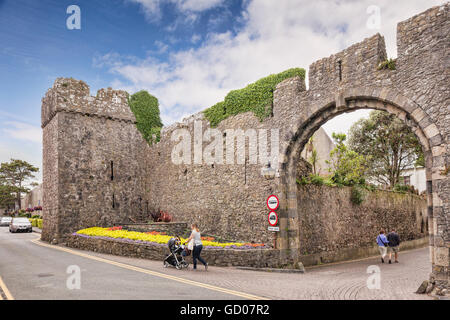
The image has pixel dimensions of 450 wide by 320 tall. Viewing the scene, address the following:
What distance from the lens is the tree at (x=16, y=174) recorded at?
51781mm

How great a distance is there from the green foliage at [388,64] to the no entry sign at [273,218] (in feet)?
18.6

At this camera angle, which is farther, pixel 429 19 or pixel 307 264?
pixel 307 264

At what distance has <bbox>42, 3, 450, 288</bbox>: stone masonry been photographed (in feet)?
27.6

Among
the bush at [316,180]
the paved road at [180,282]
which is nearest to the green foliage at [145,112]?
the paved road at [180,282]

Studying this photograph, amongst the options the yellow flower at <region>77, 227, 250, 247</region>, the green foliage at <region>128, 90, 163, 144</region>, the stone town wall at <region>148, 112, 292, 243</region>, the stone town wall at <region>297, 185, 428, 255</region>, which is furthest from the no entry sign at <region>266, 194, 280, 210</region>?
the green foliage at <region>128, 90, 163, 144</region>

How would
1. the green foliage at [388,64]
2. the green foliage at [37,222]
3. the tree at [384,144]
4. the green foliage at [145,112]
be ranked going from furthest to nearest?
the green foliage at [37,222] < the tree at [384,144] < the green foliage at [145,112] < the green foliage at [388,64]

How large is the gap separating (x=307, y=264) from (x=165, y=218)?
8472mm

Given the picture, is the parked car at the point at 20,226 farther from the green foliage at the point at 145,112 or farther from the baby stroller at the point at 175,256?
the baby stroller at the point at 175,256

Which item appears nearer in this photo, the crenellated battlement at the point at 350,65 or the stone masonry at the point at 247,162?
the stone masonry at the point at 247,162

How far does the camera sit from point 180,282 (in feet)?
27.5

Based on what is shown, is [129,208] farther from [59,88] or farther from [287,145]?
[287,145]

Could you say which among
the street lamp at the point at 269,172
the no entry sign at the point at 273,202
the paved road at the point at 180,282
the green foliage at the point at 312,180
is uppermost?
the street lamp at the point at 269,172

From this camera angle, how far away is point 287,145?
12.2 m

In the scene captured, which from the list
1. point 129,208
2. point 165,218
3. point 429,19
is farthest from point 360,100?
point 129,208
